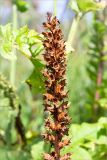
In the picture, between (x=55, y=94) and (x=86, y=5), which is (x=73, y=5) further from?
(x=55, y=94)

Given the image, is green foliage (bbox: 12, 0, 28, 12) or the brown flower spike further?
green foliage (bbox: 12, 0, 28, 12)

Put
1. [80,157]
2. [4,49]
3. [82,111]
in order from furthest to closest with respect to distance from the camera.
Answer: [82,111]
[80,157]
[4,49]

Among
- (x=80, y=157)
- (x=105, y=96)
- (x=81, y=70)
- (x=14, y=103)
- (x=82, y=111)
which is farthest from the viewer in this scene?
(x=81, y=70)

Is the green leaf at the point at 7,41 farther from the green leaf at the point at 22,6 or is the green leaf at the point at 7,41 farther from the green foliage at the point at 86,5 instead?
the green leaf at the point at 22,6

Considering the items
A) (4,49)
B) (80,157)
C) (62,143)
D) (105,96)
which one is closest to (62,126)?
(62,143)

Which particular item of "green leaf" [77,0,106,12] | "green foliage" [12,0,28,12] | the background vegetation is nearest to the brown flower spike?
the background vegetation

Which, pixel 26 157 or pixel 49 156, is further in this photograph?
pixel 26 157

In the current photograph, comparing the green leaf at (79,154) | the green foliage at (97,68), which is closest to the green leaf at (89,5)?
the green leaf at (79,154)

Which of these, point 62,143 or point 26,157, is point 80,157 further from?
point 62,143

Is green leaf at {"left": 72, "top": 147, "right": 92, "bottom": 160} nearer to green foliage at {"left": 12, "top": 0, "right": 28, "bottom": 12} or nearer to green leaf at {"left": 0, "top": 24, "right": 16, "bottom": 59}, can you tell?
green leaf at {"left": 0, "top": 24, "right": 16, "bottom": 59}
